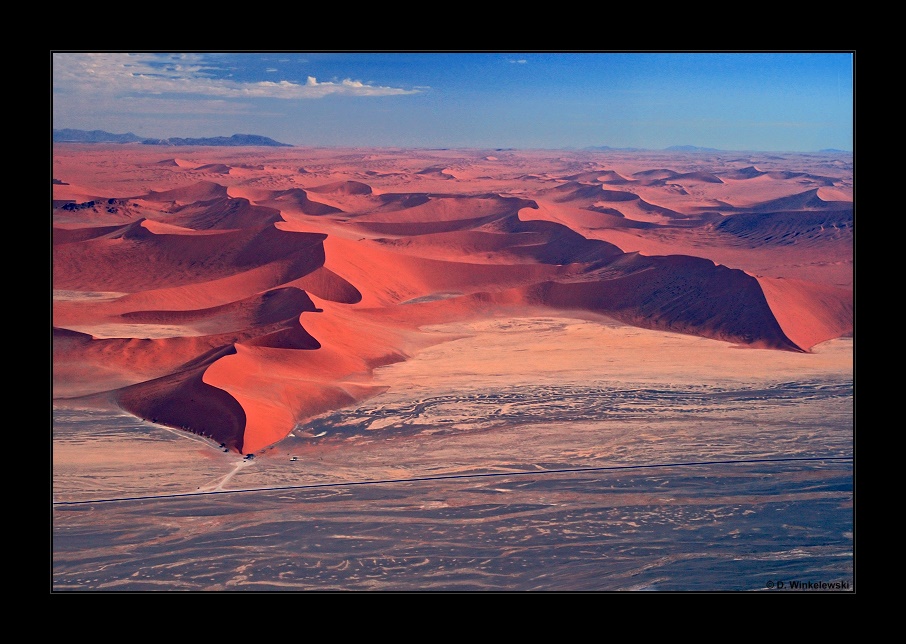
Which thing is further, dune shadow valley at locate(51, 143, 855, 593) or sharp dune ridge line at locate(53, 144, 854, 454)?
sharp dune ridge line at locate(53, 144, 854, 454)

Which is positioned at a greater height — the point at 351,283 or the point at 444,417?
the point at 351,283

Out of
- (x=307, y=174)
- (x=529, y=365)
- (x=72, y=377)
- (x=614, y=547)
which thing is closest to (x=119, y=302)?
(x=72, y=377)

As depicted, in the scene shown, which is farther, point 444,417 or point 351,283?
point 351,283

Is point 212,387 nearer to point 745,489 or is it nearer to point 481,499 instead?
point 481,499

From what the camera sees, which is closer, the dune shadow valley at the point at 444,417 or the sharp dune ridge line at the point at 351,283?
the dune shadow valley at the point at 444,417

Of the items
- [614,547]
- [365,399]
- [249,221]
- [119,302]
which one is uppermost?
[249,221]
